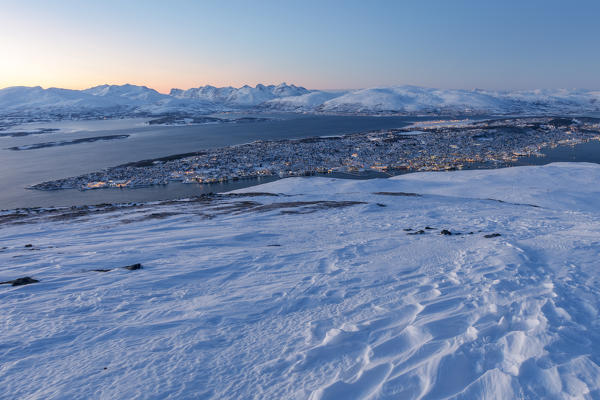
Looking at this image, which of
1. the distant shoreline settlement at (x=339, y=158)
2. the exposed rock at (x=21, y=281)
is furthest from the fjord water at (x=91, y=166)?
the exposed rock at (x=21, y=281)

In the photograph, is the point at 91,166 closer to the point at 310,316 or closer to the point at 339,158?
the point at 339,158

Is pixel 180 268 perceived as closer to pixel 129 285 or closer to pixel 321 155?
pixel 129 285

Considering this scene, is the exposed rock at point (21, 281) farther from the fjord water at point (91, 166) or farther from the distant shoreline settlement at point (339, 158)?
the distant shoreline settlement at point (339, 158)

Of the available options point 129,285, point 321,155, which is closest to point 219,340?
point 129,285

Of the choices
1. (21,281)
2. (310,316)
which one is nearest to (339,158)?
(21,281)

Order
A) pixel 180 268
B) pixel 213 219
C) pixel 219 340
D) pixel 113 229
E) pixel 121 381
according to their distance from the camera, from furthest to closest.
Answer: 1. pixel 213 219
2. pixel 113 229
3. pixel 180 268
4. pixel 219 340
5. pixel 121 381
